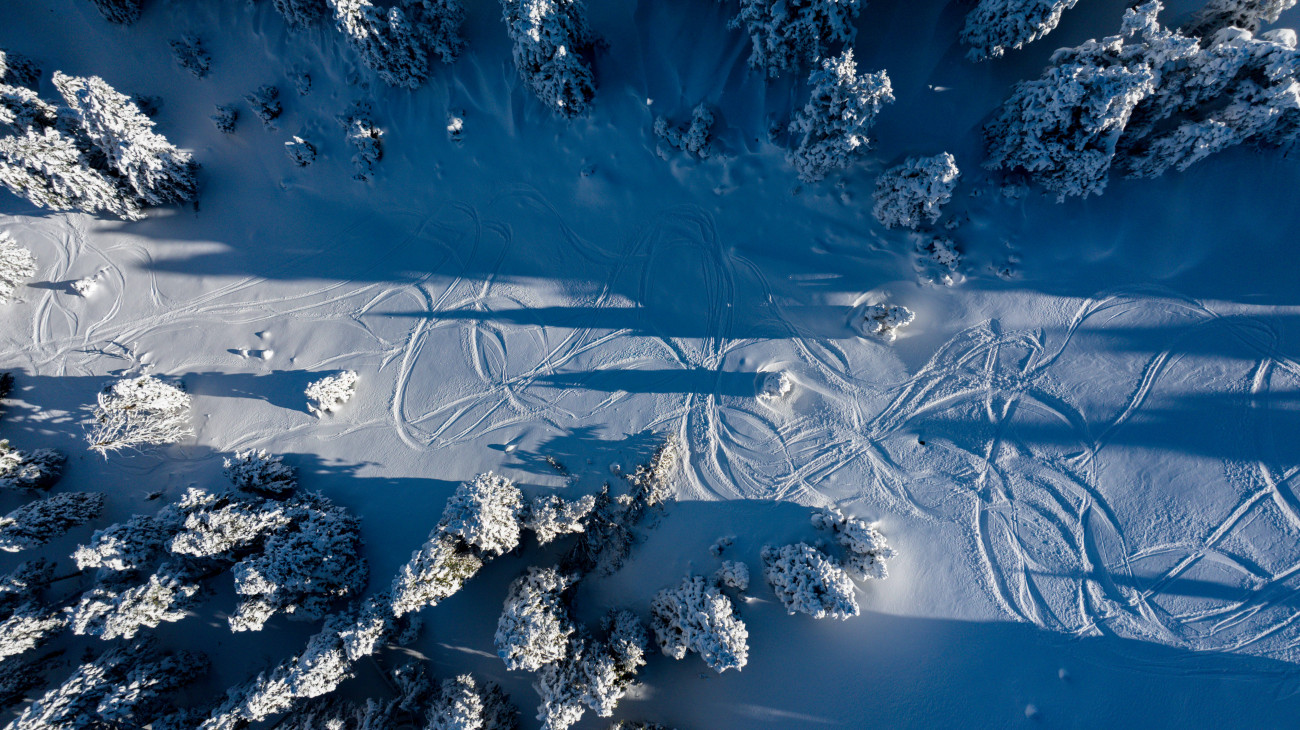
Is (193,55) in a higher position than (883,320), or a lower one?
higher

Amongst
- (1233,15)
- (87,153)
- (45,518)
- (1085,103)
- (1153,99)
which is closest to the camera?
(1085,103)

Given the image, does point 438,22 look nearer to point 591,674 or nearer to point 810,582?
point 591,674

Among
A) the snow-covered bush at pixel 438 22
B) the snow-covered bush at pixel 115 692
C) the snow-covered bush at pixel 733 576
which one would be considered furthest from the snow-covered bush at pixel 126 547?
the snow-covered bush at pixel 438 22

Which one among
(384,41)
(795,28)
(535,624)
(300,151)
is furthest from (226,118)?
(535,624)

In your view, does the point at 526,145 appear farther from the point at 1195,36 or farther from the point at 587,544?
the point at 1195,36

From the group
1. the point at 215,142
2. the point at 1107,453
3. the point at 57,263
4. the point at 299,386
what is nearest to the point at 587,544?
the point at 299,386

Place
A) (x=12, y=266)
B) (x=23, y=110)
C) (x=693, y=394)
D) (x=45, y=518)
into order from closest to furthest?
(x=45, y=518), (x=693, y=394), (x=23, y=110), (x=12, y=266)
